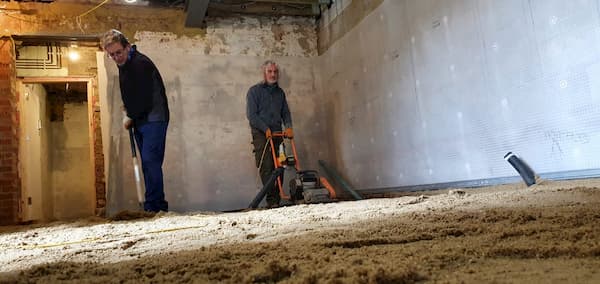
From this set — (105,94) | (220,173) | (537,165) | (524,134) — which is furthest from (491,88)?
(105,94)

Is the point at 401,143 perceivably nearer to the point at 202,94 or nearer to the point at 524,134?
the point at 524,134

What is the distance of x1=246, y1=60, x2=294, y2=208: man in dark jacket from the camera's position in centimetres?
437

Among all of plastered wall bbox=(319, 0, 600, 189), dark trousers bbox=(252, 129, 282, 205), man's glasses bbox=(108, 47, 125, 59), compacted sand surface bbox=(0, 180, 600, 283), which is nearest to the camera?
compacted sand surface bbox=(0, 180, 600, 283)

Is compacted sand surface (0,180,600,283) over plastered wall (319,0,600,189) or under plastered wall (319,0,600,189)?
under

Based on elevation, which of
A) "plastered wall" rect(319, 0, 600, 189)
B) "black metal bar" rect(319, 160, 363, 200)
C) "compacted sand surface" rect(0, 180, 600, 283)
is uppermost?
"plastered wall" rect(319, 0, 600, 189)

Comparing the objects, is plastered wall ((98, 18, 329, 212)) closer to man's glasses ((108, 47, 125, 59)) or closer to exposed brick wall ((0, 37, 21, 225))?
exposed brick wall ((0, 37, 21, 225))

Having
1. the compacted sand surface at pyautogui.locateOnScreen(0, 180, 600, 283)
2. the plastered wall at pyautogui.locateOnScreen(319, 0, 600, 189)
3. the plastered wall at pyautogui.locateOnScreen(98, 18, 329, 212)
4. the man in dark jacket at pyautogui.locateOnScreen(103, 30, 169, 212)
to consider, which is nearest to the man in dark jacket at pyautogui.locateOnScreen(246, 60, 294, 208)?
the plastered wall at pyautogui.locateOnScreen(98, 18, 329, 212)

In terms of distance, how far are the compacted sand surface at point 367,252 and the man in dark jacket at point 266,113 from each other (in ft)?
8.03

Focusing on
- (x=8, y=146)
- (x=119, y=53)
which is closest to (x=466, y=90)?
(x=119, y=53)

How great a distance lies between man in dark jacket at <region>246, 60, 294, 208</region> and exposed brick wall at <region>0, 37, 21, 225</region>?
8.12 feet

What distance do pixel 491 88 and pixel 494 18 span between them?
→ 0.48m

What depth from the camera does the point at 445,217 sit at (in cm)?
166

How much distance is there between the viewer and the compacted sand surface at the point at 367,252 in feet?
2.90

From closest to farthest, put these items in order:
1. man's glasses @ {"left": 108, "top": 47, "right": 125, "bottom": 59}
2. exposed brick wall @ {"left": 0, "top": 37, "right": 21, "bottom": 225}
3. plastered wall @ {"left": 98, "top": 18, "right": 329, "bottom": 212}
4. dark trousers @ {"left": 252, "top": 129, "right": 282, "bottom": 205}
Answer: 1. man's glasses @ {"left": 108, "top": 47, "right": 125, "bottom": 59}
2. dark trousers @ {"left": 252, "top": 129, "right": 282, "bottom": 205}
3. exposed brick wall @ {"left": 0, "top": 37, "right": 21, "bottom": 225}
4. plastered wall @ {"left": 98, "top": 18, "right": 329, "bottom": 212}
